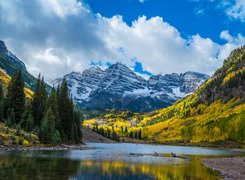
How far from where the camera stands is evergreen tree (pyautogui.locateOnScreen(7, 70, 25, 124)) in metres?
123

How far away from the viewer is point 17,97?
125438mm

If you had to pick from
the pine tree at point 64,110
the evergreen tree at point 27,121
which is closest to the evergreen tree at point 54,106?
the pine tree at point 64,110

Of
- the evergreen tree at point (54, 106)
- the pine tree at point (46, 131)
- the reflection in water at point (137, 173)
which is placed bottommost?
the reflection in water at point (137, 173)

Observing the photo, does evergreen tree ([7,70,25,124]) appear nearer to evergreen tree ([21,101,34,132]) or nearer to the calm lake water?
evergreen tree ([21,101,34,132])

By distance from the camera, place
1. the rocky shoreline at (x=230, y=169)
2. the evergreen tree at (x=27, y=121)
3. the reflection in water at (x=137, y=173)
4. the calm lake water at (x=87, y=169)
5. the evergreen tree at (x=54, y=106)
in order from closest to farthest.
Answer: the calm lake water at (x=87, y=169) → the reflection in water at (x=137, y=173) → the rocky shoreline at (x=230, y=169) → the evergreen tree at (x=27, y=121) → the evergreen tree at (x=54, y=106)

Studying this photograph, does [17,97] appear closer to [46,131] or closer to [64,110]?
[46,131]

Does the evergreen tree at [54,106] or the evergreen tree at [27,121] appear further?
the evergreen tree at [54,106]

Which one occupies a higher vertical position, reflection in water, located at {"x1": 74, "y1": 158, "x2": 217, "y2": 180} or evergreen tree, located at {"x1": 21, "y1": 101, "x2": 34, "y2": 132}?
evergreen tree, located at {"x1": 21, "y1": 101, "x2": 34, "y2": 132}

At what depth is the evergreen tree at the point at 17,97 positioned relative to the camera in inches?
4835

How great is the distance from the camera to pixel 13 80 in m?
127

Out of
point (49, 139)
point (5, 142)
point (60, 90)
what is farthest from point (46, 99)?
point (5, 142)

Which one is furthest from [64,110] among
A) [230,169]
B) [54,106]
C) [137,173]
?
[137,173]

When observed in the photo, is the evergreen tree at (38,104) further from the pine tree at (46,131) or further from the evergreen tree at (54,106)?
the pine tree at (46,131)

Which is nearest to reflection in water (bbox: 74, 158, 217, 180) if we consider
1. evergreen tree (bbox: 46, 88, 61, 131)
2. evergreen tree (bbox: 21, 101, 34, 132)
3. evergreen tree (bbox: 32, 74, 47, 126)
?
evergreen tree (bbox: 21, 101, 34, 132)
